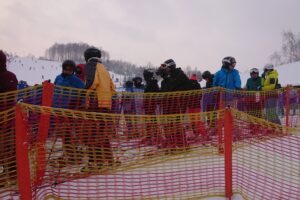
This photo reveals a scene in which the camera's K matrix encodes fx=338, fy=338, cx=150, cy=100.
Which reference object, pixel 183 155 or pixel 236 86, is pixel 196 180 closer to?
pixel 183 155

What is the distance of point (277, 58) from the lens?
289 feet

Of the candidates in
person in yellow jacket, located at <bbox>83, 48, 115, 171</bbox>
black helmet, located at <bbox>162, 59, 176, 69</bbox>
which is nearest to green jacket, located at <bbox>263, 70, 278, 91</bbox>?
black helmet, located at <bbox>162, 59, 176, 69</bbox>

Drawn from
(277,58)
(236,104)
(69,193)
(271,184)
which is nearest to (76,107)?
(69,193)

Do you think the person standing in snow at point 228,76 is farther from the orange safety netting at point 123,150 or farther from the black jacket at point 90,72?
the black jacket at point 90,72

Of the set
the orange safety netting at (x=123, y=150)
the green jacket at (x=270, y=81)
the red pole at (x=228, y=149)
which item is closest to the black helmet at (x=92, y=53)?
the orange safety netting at (x=123, y=150)

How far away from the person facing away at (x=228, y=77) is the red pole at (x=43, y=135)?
13.1 feet

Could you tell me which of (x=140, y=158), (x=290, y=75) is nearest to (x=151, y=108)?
(x=140, y=158)

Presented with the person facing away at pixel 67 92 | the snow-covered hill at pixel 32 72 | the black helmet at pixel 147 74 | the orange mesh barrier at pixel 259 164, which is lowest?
the orange mesh barrier at pixel 259 164

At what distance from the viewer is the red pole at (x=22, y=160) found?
2617 mm

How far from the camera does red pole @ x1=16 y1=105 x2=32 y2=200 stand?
262 centimetres

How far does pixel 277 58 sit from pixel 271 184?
297ft

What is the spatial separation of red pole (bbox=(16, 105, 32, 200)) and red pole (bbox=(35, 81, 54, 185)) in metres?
0.40

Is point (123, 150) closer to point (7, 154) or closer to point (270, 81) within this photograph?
point (7, 154)

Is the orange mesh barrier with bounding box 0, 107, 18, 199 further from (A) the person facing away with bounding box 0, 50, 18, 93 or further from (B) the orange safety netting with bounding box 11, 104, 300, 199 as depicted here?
(A) the person facing away with bounding box 0, 50, 18, 93
